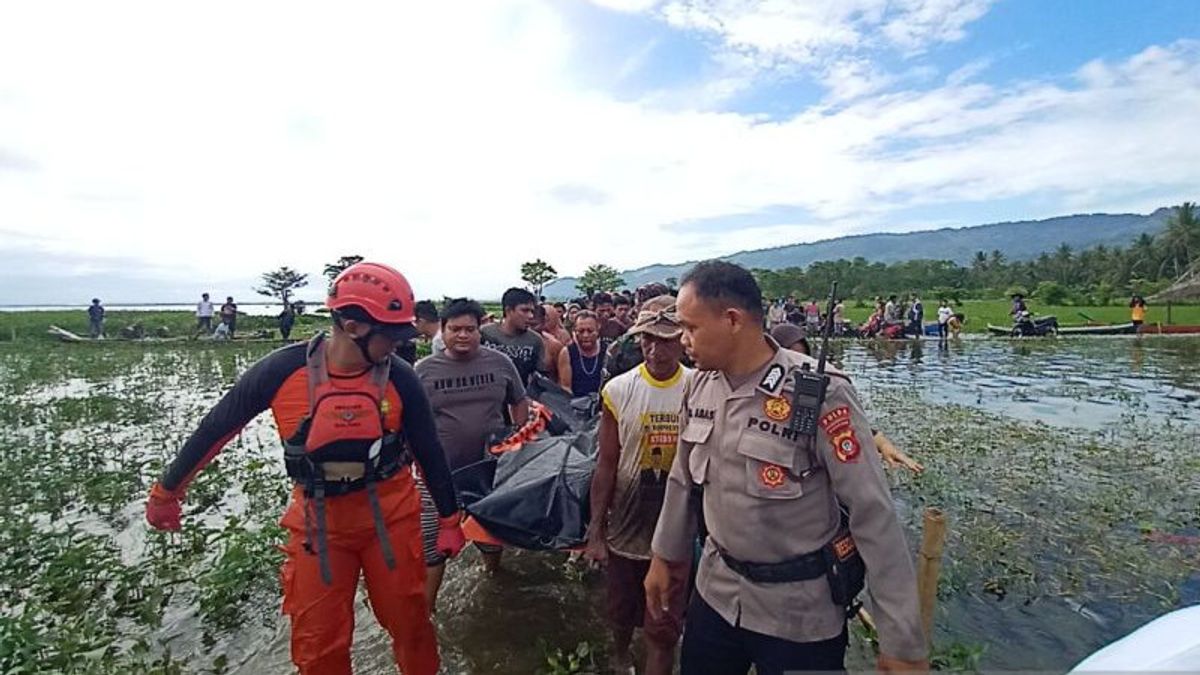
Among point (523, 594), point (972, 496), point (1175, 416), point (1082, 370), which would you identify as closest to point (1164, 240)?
point (1082, 370)

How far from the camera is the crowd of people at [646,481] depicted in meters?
1.94

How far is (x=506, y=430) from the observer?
423 centimetres

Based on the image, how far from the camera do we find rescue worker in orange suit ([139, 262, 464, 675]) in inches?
104

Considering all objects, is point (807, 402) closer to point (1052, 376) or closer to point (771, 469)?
point (771, 469)

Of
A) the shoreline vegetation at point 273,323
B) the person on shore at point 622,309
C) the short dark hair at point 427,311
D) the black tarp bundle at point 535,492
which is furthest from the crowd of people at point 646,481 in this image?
the shoreline vegetation at point 273,323

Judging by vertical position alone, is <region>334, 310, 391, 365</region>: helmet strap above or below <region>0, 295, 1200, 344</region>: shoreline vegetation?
above

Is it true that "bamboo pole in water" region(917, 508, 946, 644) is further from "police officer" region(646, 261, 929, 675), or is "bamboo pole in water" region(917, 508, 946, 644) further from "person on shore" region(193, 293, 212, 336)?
"person on shore" region(193, 293, 212, 336)

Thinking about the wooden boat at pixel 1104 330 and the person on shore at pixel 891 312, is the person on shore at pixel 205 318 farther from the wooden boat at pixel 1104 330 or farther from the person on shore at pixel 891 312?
the wooden boat at pixel 1104 330

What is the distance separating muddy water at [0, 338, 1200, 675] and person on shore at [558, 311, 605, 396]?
4.62ft

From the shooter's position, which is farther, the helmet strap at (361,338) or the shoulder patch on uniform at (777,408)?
the helmet strap at (361,338)

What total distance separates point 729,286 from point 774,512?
0.69m

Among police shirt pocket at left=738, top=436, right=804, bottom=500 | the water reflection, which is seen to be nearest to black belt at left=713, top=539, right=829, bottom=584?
police shirt pocket at left=738, top=436, right=804, bottom=500

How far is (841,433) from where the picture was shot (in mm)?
1881

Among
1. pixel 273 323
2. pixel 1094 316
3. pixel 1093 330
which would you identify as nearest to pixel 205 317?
pixel 273 323
